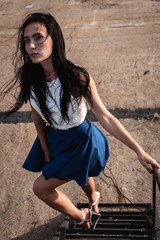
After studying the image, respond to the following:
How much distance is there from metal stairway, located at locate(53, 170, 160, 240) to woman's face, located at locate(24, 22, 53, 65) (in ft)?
4.79

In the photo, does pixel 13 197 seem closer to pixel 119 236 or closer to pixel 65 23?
pixel 119 236

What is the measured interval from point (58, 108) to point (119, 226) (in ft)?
4.03

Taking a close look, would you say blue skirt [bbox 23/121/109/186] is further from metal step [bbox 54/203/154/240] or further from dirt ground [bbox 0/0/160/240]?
dirt ground [bbox 0/0/160/240]

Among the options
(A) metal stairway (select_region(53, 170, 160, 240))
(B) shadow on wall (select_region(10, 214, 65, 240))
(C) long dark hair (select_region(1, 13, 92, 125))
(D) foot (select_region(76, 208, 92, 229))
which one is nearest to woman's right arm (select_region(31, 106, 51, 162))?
(C) long dark hair (select_region(1, 13, 92, 125))

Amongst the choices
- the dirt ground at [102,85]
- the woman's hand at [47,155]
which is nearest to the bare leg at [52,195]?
the woman's hand at [47,155]

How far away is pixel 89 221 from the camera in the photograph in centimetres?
228

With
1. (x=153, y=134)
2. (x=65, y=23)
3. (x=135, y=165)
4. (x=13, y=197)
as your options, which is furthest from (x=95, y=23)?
(x=13, y=197)

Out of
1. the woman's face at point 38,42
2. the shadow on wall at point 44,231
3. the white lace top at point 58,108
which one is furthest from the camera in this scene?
the shadow on wall at point 44,231

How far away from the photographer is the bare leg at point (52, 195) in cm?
185

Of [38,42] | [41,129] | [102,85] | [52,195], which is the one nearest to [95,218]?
[52,195]

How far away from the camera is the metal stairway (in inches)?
85.1

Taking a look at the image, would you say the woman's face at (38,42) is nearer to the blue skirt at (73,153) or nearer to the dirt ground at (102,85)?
the blue skirt at (73,153)

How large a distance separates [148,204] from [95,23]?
14.7 ft

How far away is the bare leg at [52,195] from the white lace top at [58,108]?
394 millimetres
